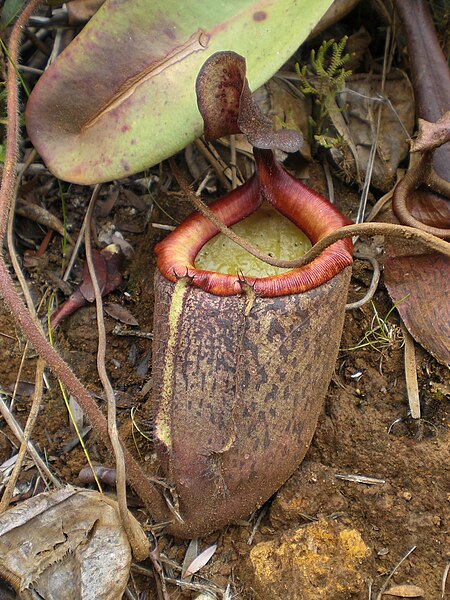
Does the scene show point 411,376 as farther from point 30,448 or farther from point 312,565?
point 30,448

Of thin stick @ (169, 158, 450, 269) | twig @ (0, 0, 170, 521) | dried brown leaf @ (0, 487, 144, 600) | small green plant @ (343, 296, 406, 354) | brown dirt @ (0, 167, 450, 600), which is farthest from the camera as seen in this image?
small green plant @ (343, 296, 406, 354)

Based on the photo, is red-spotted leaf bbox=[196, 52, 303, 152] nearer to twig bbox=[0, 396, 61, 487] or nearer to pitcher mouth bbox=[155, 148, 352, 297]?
pitcher mouth bbox=[155, 148, 352, 297]

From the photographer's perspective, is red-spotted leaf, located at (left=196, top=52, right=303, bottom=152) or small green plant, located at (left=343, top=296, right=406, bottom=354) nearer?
red-spotted leaf, located at (left=196, top=52, right=303, bottom=152)

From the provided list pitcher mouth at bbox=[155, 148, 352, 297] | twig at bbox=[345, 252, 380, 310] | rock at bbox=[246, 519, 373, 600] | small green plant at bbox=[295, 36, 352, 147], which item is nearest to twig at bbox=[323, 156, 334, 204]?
small green plant at bbox=[295, 36, 352, 147]

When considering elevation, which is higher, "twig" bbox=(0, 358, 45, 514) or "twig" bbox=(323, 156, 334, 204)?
"twig" bbox=(0, 358, 45, 514)

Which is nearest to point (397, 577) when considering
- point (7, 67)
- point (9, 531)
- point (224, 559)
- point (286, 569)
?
point (286, 569)

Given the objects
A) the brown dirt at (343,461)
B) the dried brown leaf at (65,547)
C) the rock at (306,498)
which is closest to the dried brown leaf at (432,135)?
the brown dirt at (343,461)

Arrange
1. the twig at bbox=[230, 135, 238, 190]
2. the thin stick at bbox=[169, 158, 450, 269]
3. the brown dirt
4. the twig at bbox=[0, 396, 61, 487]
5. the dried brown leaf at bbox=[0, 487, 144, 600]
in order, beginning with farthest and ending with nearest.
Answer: the twig at bbox=[230, 135, 238, 190] → the twig at bbox=[0, 396, 61, 487] → the brown dirt → the dried brown leaf at bbox=[0, 487, 144, 600] → the thin stick at bbox=[169, 158, 450, 269]

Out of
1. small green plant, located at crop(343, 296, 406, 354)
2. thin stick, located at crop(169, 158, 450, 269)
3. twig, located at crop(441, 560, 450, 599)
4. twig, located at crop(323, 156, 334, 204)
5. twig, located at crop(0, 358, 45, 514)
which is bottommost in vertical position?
twig, located at crop(441, 560, 450, 599)
